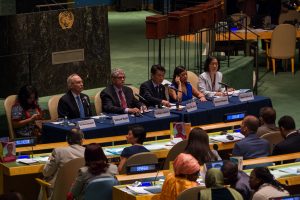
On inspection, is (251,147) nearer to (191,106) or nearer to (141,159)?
(141,159)

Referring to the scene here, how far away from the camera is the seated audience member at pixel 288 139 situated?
33.1 ft

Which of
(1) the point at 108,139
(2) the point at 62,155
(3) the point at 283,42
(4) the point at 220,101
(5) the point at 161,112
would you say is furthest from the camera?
(3) the point at 283,42

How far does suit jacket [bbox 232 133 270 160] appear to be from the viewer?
9906mm

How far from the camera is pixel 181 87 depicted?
13070 millimetres

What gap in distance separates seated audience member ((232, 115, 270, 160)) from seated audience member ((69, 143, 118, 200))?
1795mm

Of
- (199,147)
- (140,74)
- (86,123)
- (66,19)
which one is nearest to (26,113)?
(86,123)

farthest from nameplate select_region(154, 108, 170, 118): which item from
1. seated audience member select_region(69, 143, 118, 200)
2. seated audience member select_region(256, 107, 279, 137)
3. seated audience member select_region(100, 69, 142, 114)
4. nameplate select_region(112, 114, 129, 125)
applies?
seated audience member select_region(69, 143, 118, 200)

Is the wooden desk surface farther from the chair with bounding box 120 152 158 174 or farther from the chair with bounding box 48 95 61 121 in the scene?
the chair with bounding box 120 152 158 174

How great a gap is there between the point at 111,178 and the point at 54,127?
2.86 m

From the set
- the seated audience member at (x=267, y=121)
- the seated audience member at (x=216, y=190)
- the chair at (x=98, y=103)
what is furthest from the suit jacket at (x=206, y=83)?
the seated audience member at (x=216, y=190)

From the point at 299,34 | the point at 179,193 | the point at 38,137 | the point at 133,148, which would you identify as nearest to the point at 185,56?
the point at 299,34

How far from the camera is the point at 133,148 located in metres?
9.61

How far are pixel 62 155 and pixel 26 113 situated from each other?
2582mm

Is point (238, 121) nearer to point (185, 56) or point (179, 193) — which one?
point (179, 193)
